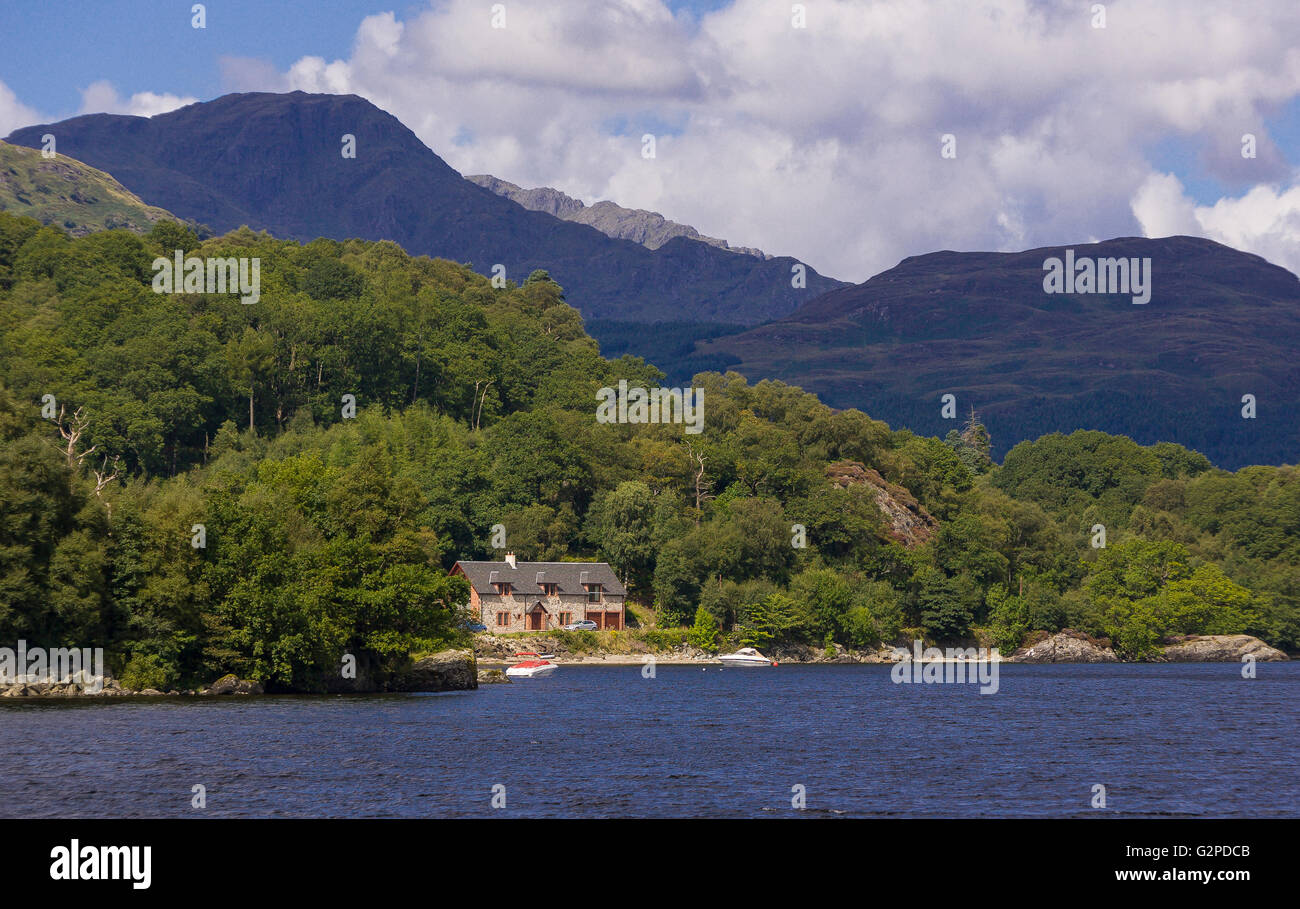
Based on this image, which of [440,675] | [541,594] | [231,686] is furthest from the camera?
[541,594]

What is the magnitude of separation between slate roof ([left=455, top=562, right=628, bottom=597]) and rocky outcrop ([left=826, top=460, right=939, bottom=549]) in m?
34.9

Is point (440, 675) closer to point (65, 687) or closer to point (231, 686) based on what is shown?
point (231, 686)

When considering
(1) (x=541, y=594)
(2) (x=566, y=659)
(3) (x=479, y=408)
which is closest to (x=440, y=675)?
(2) (x=566, y=659)

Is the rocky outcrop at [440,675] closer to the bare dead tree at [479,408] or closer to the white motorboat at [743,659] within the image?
the white motorboat at [743,659]

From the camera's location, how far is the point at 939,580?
470ft

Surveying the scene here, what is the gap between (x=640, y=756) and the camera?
178ft

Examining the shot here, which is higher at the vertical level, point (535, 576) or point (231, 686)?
point (535, 576)

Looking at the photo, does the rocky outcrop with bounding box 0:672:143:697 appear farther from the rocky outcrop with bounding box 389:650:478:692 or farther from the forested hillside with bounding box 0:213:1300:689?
the forested hillside with bounding box 0:213:1300:689

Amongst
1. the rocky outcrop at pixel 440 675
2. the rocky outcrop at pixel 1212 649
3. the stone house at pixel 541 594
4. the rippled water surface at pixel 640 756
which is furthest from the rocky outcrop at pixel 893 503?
the rocky outcrop at pixel 440 675

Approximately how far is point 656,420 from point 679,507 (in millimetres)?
18870

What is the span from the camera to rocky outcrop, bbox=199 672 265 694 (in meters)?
73.9

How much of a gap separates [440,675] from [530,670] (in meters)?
27.2

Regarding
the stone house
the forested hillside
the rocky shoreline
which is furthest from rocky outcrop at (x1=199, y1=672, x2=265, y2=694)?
the stone house
